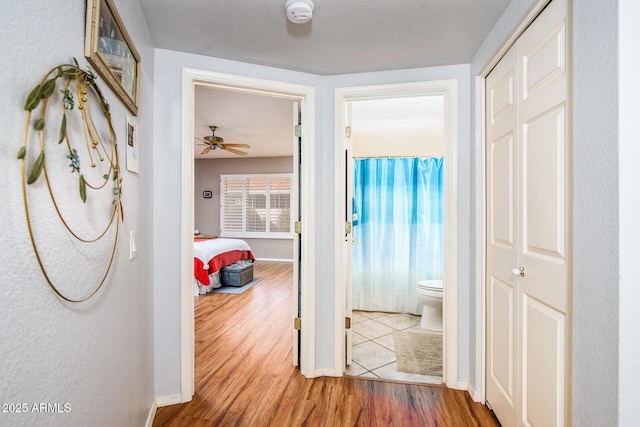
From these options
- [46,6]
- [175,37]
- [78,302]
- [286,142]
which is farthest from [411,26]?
[286,142]

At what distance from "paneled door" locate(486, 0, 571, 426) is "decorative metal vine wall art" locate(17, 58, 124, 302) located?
5.15 feet

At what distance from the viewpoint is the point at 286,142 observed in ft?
19.1

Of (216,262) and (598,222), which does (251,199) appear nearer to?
(216,262)

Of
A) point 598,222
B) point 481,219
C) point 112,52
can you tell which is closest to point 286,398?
point 481,219

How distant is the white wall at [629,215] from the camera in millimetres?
848

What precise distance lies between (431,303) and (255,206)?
512 centimetres

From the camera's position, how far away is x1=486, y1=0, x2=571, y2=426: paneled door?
1193 millimetres

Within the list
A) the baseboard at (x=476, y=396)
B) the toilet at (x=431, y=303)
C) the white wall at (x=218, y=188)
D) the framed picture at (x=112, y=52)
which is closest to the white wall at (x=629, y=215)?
the baseboard at (x=476, y=396)

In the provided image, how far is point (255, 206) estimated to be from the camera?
24.3ft

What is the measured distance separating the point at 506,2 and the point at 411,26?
439mm

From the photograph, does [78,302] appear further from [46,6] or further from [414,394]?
[414,394]

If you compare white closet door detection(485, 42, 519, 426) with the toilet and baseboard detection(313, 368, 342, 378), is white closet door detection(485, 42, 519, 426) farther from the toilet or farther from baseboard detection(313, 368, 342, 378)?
the toilet

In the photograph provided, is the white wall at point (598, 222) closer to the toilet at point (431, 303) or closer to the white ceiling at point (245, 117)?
the toilet at point (431, 303)

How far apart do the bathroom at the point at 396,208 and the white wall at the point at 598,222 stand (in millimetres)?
2430
